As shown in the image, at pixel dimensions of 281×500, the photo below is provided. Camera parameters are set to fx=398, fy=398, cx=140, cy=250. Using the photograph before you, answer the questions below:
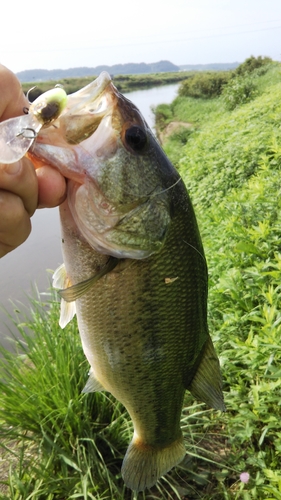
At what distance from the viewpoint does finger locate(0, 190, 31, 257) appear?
1202 millimetres

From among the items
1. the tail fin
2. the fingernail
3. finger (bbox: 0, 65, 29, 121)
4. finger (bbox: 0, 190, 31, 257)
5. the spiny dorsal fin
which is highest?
finger (bbox: 0, 65, 29, 121)

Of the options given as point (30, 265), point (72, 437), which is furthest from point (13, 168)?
point (30, 265)

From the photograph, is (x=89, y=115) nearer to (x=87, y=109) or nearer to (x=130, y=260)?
(x=87, y=109)

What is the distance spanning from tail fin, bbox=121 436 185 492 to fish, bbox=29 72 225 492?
4 centimetres

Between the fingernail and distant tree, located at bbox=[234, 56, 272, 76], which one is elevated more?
distant tree, located at bbox=[234, 56, 272, 76]

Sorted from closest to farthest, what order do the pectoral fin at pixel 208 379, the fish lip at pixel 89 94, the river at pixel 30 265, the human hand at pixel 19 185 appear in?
the human hand at pixel 19 185 < the fish lip at pixel 89 94 < the pectoral fin at pixel 208 379 < the river at pixel 30 265

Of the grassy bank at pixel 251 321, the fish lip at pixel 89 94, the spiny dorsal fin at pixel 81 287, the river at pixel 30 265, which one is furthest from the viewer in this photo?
the river at pixel 30 265

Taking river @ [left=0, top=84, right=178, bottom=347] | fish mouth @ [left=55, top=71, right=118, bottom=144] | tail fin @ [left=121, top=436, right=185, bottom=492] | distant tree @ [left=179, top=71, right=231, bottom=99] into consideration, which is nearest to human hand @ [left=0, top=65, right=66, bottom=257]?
fish mouth @ [left=55, top=71, right=118, bottom=144]

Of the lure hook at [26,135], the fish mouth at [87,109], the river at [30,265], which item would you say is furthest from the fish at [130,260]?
the river at [30,265]

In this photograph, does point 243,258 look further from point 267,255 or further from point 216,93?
point 216,93

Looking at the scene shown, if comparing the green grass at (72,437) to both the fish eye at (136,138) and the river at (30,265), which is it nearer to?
the fish eye at (136,138)

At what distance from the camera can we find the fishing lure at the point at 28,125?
3.42 feet

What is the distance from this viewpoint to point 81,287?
4.59ft

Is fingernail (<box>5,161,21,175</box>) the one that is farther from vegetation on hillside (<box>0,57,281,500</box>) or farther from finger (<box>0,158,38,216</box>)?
vegetation on hillside (<box>0,57,281,500</box>)
